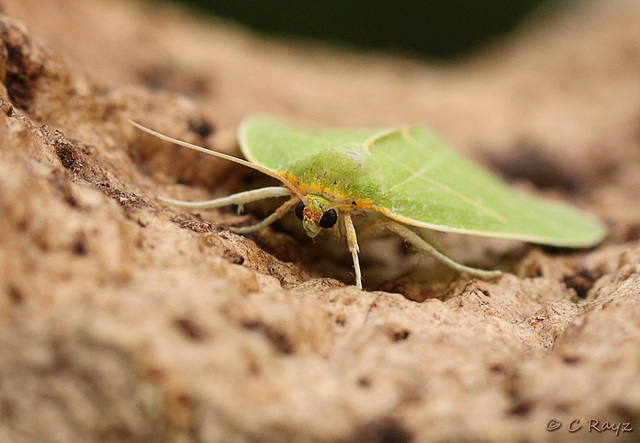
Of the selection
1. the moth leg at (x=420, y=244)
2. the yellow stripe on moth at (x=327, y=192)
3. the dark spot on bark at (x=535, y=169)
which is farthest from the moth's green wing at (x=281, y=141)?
the dark spot on bark at (x=535, y=169)

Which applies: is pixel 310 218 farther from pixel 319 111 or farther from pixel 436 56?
pixel 436 56

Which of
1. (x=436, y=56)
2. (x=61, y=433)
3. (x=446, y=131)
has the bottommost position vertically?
(x=61, y=433)

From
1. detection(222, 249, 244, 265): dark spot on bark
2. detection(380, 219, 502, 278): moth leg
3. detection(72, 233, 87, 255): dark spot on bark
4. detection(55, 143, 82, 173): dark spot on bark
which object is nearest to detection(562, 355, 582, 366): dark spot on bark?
detection(380, 219, 502, 278): moth leg

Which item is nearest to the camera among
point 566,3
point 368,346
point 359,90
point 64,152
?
point 368,346

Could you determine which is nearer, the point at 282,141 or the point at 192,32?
the point at 282,141

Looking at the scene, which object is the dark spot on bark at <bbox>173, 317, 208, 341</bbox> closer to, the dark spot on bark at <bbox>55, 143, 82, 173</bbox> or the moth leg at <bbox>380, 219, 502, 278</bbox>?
the dark spot on bark at <bbox>55, 143, 82, 173</bbox>

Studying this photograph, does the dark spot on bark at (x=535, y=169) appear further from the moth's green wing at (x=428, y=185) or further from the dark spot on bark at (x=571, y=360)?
the dark spot on bark at (x=571, y=360)

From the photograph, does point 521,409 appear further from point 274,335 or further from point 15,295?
point 15,295

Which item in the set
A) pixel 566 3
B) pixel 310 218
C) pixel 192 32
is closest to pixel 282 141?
pixel 310 218
